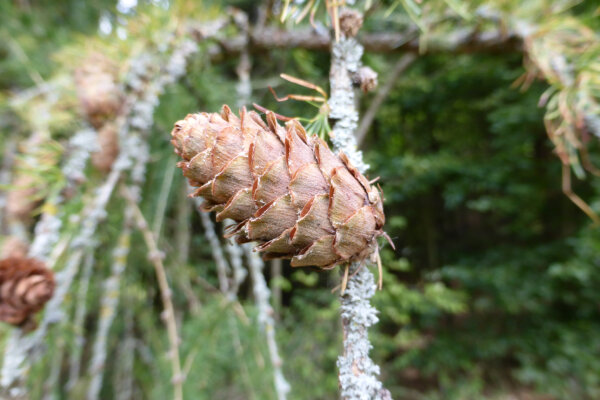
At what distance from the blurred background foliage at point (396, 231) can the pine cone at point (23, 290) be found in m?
0.16

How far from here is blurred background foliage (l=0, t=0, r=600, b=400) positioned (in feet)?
2.58

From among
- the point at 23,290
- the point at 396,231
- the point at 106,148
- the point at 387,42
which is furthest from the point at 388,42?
the point at 23,290

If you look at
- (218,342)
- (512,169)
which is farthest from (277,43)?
(512,169)

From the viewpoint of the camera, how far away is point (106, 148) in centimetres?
73

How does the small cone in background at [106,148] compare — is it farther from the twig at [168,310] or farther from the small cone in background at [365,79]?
the small cone in background at [365,79]

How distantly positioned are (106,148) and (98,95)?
106 mm

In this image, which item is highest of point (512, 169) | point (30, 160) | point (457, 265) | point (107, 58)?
point (107, 58)

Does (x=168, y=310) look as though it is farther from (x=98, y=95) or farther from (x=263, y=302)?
(x=98, y=95)

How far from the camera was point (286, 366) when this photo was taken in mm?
1261

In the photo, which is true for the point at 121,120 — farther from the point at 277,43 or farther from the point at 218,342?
the point at 218,342

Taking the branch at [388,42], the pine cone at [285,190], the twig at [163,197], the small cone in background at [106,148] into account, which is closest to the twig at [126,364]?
the twig at [163,197]

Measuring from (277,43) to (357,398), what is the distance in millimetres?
712

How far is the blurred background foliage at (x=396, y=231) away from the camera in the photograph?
0.79m

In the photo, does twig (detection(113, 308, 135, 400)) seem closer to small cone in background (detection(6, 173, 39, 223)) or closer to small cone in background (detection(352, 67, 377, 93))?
small cone in background (detection(6, 173, 39, 223))
